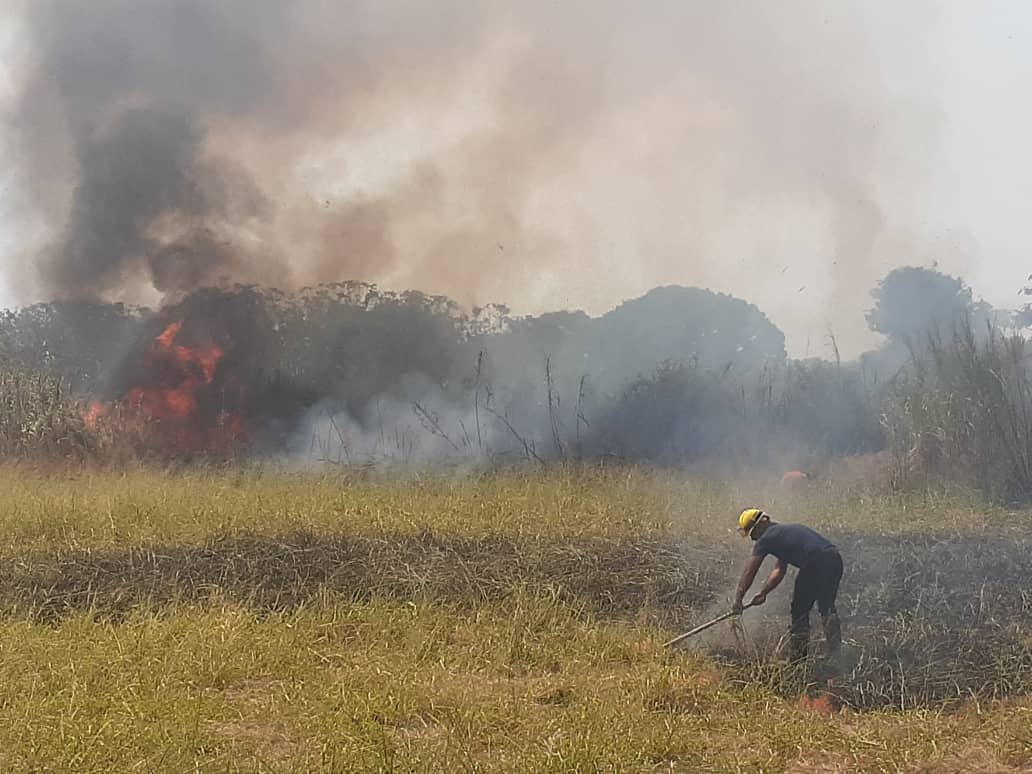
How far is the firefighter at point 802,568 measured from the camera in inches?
289

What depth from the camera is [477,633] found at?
809cm

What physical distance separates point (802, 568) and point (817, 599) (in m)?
0.36

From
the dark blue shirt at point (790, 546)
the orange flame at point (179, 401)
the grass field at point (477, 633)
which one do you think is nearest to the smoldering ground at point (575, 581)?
the grass field at point (477, 633)

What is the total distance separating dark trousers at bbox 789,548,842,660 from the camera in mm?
7398

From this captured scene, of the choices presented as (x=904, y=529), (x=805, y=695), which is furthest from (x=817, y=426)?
(x=805, y=695)

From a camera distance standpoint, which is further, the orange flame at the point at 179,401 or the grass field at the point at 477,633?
the orange flame at the point at 179,401

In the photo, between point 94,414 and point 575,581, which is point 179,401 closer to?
point 94,414

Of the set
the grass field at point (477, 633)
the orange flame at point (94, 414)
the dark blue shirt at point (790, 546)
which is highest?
the orange flame at point (94, 414)

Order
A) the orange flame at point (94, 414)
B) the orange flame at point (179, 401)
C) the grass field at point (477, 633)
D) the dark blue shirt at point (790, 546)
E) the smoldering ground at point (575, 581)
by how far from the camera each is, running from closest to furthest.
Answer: the grass field at point (477, 633) < the dark blue shirt at point (790, 546) < the smoldering ground at point (575, 581) < the orange flame at point (94, 414) < the orange flame at point (179, 401)

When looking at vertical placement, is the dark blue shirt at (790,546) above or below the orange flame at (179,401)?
below

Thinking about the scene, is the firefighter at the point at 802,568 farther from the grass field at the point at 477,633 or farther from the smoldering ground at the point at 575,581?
the grass field at the point at 477,633

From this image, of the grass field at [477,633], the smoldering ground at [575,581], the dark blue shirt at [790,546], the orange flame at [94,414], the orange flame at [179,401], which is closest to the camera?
the grass field at [477,633]

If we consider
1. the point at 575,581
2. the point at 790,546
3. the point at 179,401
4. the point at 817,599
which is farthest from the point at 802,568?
the point at 179,401

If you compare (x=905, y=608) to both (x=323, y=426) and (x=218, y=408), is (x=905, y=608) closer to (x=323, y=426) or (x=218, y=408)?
(x=323, y=426)
